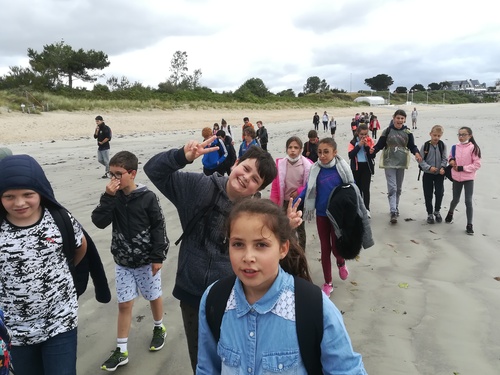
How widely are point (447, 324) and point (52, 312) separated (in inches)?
138

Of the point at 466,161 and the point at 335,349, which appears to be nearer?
the point at 335,349

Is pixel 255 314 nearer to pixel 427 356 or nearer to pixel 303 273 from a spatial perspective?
pixel 303 273

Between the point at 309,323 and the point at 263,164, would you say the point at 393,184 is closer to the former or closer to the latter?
the point at 263,164

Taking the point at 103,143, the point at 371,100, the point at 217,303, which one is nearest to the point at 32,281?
the point at 217,303

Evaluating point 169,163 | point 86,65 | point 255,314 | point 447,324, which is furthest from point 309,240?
point 86,65

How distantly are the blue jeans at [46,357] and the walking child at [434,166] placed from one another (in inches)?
240

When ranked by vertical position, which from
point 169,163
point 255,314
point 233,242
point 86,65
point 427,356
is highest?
point 86,65

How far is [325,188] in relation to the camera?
444 centimetres

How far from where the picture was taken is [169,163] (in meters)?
2.27

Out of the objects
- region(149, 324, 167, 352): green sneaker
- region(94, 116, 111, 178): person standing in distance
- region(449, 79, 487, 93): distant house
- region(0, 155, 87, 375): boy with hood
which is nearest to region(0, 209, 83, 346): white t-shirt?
region(0, 155, 87, 375): boy with hood

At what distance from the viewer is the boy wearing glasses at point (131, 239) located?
10.1ft

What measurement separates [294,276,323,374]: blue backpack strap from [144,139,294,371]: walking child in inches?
34.6

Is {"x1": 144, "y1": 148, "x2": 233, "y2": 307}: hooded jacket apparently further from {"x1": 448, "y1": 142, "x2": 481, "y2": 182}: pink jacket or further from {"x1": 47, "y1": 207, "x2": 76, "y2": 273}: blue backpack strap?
{"x1": 448, "y1": 142, "x2": 481, "y2": 182}: pink jacket

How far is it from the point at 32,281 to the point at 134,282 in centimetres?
110
